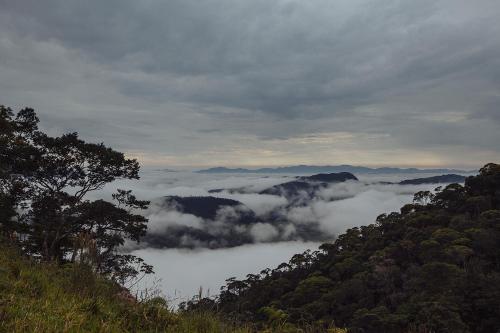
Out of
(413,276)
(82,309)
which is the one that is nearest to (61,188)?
(82,309)

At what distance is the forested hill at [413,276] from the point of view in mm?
32062

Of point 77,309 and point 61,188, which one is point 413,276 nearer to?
point 61,188

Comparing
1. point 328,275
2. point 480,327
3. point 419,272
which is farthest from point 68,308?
point 328,275

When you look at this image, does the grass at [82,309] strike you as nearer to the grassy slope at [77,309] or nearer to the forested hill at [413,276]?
the grassy slope at [77,309]

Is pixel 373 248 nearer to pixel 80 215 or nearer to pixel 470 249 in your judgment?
pixel 470 249

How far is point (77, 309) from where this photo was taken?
4.30 m

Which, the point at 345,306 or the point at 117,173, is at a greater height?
the point at 117,173

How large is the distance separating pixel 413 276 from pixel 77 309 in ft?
165

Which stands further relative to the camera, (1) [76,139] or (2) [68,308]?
(1) [76,139]

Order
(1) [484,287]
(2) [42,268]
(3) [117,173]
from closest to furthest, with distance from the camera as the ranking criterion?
(2) [42,268], (3) [117,173], (1) [484,287]

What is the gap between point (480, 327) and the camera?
31266 millimetres

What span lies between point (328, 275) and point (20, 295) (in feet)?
214

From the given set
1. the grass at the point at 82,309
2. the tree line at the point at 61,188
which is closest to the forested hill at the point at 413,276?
the grass at the point at 82,309

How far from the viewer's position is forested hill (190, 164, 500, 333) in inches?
1262
